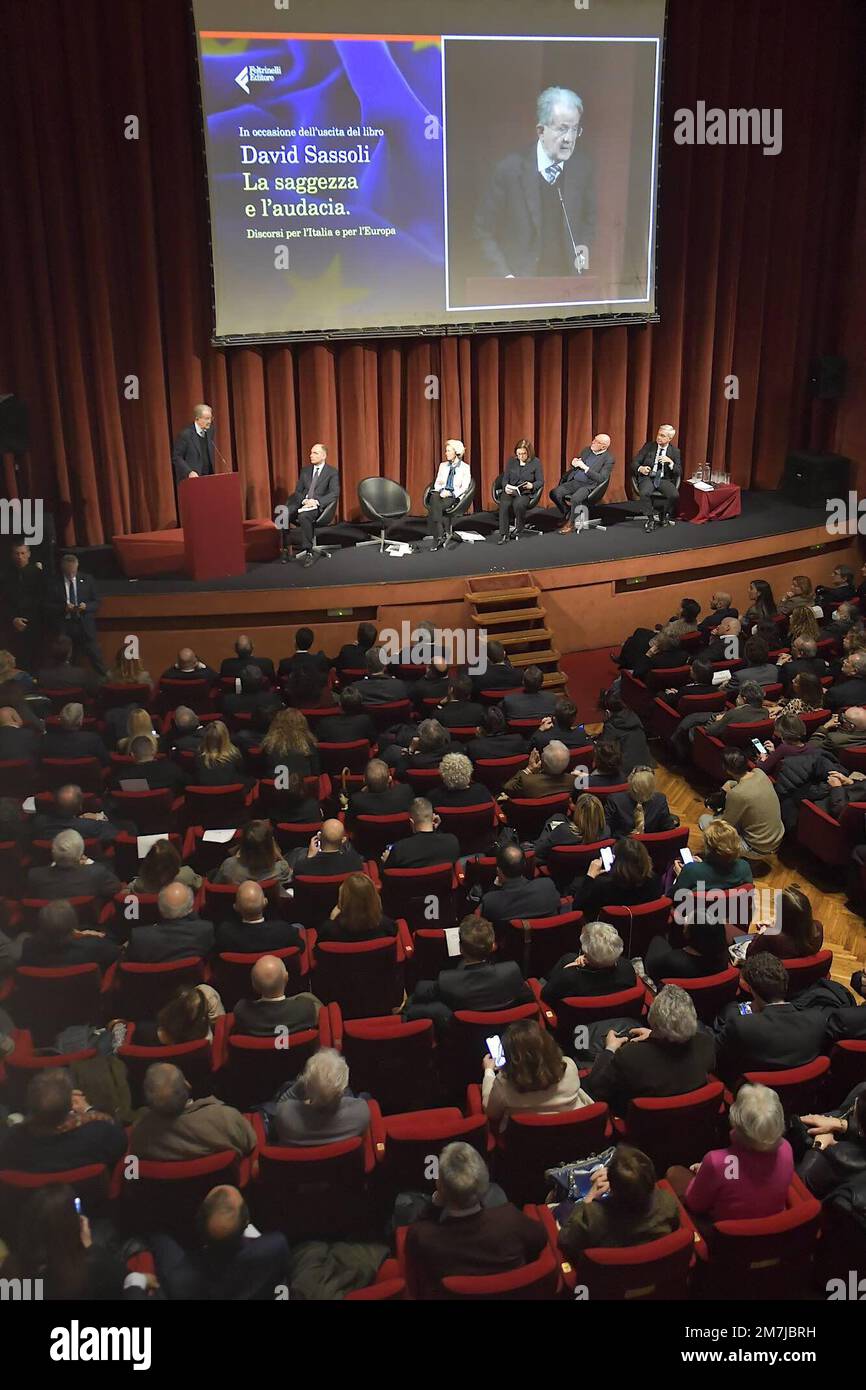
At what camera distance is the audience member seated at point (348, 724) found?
700cm

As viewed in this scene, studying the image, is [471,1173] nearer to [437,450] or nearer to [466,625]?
[466,625]

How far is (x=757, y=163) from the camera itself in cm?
1186

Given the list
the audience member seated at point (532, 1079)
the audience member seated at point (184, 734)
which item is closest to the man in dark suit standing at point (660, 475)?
the audience member seated at point (184, 734)

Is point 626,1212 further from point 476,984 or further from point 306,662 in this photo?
point 306,662

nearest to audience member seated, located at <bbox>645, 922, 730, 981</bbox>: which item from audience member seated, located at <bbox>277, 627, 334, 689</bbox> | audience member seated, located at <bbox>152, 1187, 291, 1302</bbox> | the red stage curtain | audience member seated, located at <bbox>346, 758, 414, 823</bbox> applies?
audience member seated, located at <bbox>346, 758, 414, 823</bbox>

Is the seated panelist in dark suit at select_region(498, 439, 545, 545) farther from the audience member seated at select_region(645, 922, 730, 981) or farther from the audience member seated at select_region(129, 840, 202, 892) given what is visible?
the audience member seated at select_region(645, 922, 730, 981)

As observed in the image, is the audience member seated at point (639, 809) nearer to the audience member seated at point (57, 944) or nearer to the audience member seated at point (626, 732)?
the audience member seated at point (626, 732)

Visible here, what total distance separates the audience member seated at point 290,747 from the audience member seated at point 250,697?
0.68 m

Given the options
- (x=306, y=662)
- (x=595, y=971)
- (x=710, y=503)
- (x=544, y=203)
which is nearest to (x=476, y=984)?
(x=595, y=971)

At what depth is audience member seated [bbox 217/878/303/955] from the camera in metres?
4.88

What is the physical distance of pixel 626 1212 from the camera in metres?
3.40

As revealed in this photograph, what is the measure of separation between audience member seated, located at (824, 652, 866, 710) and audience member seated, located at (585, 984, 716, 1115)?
12.3ft

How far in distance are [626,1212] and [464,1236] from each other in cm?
45
